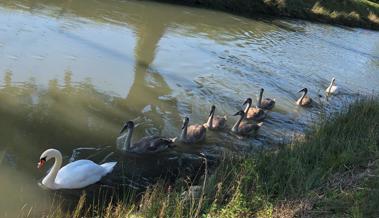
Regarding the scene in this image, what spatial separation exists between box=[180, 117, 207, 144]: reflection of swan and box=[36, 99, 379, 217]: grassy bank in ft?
6.53

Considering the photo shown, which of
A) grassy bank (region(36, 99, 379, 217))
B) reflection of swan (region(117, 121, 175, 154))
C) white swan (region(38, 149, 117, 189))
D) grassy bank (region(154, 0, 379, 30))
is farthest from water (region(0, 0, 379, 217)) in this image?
grassy bank (region(154, 0, 379, 30))

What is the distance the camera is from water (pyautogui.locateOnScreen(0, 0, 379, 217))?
27.8 feet

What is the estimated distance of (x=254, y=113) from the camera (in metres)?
11.5

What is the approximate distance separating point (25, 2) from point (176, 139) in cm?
1095

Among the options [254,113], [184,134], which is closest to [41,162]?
[184,134]

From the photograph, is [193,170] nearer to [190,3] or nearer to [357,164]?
[357,164]

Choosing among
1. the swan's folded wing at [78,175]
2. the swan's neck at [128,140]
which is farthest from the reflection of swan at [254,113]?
the swan's folded wing at [78,175]

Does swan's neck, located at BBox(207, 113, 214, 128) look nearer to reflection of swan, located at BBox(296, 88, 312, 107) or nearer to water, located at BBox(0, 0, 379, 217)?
water, located at BBox(0, 0, 379, 217)

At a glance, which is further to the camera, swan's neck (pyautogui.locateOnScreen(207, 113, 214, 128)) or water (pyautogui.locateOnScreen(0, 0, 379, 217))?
swan's neck (pyautogui.locateOnScreen(207, 113, 214, 128))

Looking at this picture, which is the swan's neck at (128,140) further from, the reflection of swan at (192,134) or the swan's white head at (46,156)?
the swan's white head at (46,156)

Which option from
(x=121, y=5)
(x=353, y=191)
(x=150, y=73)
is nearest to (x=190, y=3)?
(x=121, y=5)

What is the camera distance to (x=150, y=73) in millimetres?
13117

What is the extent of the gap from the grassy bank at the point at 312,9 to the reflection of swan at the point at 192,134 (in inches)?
679

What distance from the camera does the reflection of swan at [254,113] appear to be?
11461mm
